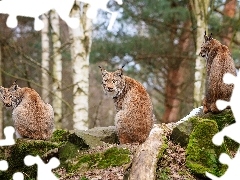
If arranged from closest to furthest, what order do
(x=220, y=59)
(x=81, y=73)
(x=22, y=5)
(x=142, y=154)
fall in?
(x=142, y=154), (x=22, y=5), (x=220, y=59), (x=81, y=73)

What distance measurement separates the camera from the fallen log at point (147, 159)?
5812 millimetres

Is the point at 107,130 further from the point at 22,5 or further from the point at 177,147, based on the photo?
the point at 22,5

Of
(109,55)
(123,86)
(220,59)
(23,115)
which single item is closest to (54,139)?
(23,115)

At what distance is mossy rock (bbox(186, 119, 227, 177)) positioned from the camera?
6236 millimetres

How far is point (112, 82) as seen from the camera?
7730 millimetres

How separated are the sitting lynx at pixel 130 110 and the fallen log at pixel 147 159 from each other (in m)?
0.74

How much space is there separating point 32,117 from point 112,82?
49.7 inches

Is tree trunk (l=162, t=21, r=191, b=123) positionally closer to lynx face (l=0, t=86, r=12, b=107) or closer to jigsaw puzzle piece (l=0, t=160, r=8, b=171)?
lynx face (l=0, t=86, r=12, b=107)

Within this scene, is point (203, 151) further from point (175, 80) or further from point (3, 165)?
point (175, 80)

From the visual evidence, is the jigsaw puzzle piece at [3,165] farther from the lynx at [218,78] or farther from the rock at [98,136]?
the lynx at [218,78]

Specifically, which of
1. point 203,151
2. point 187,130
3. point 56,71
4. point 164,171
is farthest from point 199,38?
point 164,171

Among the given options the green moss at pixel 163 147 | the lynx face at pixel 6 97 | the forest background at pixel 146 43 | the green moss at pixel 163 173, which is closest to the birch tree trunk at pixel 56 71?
the forest background at pixel 146 43

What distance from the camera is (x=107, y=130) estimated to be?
846 cm

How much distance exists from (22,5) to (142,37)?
1048 centimetres
